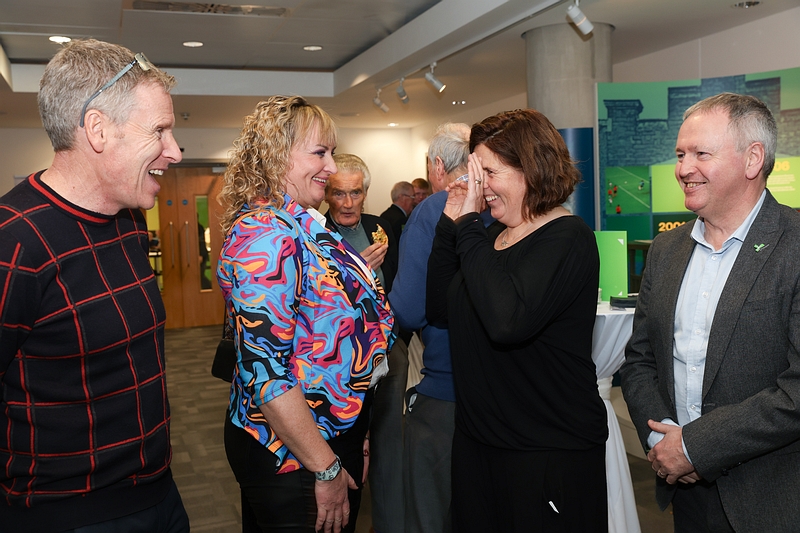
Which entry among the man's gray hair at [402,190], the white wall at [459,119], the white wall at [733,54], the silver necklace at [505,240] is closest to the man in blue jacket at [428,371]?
the silver necklace at [505,240]

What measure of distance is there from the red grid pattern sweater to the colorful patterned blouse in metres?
0.25

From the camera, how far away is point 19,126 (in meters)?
10.1

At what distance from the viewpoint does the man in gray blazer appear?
160 centimetres

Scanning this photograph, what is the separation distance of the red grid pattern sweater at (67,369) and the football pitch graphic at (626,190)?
15.4ft

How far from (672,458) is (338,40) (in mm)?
6135

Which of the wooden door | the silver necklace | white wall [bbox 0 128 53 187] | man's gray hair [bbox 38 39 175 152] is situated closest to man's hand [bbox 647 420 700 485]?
the silver necklace

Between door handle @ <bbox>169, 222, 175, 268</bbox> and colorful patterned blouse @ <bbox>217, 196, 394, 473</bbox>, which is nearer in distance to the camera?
colorful patterned blouse @ <bbox>217, 196, 394, 473</bbox>

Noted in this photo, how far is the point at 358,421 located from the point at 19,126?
33.8 feet

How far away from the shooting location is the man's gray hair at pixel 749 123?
5.63 ft

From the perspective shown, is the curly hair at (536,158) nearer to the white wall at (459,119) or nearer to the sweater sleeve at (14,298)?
the sweater sleeve at (14,298)

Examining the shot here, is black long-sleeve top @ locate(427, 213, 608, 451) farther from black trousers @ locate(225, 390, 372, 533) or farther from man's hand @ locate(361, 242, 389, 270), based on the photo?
man's hand @ locate(361, 242, 389, 270)

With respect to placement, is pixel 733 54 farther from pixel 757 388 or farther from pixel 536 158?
pixel 757 388

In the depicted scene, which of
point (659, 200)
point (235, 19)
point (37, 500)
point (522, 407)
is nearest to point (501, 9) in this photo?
point (659, 200)

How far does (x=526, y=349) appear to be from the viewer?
1.76 metres
